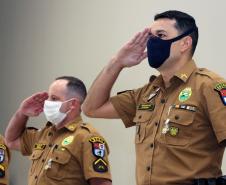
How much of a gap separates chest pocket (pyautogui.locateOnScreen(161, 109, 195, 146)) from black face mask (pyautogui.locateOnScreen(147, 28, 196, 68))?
26cm

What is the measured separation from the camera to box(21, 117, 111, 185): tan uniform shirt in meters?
2.26

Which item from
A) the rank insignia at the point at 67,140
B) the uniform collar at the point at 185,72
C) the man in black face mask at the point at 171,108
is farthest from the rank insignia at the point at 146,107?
the rank insignia at the point at 67,140

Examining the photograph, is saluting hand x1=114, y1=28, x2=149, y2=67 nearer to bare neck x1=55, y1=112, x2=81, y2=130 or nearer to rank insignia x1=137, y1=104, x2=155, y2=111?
rank insignia x1=137, y1=104, x2=155, y2=111

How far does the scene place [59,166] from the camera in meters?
2.31

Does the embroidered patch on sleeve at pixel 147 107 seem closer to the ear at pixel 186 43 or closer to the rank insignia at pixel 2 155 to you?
the ear at pixel 186 43

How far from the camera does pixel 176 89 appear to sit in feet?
6.09

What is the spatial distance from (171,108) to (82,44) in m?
1.98

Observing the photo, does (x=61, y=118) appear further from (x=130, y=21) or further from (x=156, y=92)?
(x=130, y=21)

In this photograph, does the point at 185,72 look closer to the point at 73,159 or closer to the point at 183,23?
the point at 183,23

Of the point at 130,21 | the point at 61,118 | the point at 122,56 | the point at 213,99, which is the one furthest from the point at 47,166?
the point at 130,21

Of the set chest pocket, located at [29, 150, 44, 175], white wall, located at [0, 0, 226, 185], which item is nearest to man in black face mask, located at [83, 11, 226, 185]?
chest pocket, located at [29, 150, 44, 175]

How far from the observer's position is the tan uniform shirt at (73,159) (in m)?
2.26

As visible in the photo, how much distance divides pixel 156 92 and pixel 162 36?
25 centimetres

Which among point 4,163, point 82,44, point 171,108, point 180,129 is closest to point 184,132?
point 180,129
